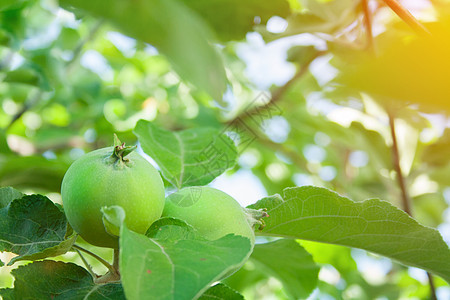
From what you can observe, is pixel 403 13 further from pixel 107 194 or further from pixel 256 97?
pixel 256 97

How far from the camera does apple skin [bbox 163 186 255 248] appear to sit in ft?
2.55

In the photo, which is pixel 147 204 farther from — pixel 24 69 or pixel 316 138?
pixel 316 138

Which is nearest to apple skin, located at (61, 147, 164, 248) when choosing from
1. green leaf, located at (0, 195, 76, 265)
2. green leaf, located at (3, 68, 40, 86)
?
green leaf, located at (0, 195, 76, 265)

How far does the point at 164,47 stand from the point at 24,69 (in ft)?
5.79

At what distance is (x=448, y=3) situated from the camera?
1.12m

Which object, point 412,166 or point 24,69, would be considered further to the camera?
point 412,166

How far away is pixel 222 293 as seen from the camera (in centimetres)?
82

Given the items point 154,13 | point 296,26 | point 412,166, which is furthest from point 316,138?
point 154,13

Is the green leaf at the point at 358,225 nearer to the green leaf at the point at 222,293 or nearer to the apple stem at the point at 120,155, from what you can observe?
the green leaf at the point at 222,293

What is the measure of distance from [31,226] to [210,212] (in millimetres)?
337

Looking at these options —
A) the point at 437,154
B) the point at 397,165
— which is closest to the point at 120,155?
the point at 397,165

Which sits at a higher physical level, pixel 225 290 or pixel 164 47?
pixel 164 47

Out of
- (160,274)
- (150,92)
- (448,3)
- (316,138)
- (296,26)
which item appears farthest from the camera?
(150,92)

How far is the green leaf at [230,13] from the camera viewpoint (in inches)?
23.8
